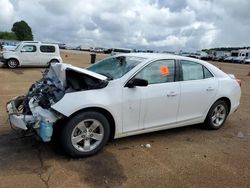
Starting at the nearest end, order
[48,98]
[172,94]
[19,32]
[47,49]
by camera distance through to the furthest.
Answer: [48,98]
[172,94]
[47,49]
[19,32]

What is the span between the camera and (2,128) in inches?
215

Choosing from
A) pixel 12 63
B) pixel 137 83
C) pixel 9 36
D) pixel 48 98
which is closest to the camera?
pixel 48 98

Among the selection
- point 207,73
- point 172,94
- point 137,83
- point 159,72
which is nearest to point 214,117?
point 207,73

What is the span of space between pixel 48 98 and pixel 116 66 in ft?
4.48

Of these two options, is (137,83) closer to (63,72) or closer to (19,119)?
(63,72)

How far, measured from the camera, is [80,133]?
423cm

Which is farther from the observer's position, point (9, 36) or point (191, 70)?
point (9, 36)

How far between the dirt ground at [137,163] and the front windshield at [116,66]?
1196mm

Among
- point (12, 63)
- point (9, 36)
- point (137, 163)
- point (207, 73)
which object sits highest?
point (9, 36)

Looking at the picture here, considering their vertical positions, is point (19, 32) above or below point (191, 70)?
above

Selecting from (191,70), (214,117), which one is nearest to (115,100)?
(191,70)

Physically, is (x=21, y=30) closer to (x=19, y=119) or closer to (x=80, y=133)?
(x=19, y=119)

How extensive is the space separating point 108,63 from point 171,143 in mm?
1856

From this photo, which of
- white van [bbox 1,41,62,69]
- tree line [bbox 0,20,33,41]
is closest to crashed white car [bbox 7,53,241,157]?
white van [bbox 1,41,62,69]
